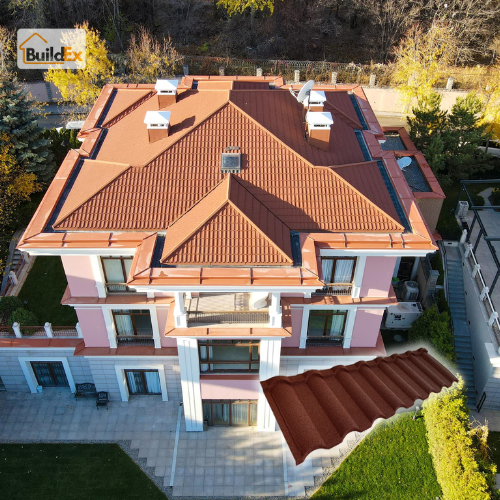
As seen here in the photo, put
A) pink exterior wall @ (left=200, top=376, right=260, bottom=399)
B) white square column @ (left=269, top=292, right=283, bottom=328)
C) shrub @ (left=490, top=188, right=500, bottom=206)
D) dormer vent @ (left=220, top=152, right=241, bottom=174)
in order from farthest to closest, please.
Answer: shrub @ (left=490, top=188, right=500, bottom=206) < pink exterior wall @ (left=200, top=376, right=260, bottom=399) < dormer vent @ (left=220, top=152, right=241, bottom=174) < white square column @ (left=269, top=292, right=283, bottom=328)

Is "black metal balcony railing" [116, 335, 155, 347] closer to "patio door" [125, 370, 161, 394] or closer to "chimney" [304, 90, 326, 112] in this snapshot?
"patio door" [125, 370, 161, 394]

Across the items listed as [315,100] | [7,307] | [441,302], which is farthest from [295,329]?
[7,307]

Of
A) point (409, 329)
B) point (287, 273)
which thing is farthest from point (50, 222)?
point (409, 329)

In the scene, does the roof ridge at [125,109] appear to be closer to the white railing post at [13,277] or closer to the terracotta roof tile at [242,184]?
the terracotta roof tile at [242,184]

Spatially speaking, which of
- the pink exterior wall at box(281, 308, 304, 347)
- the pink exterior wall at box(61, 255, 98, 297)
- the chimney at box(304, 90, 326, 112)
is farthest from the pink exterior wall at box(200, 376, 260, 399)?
the chimney at box(304, 90, 326, 112)

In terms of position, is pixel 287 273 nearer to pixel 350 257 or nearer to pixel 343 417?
pixel 350 257

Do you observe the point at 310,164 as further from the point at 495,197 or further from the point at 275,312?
the point at 495,197
